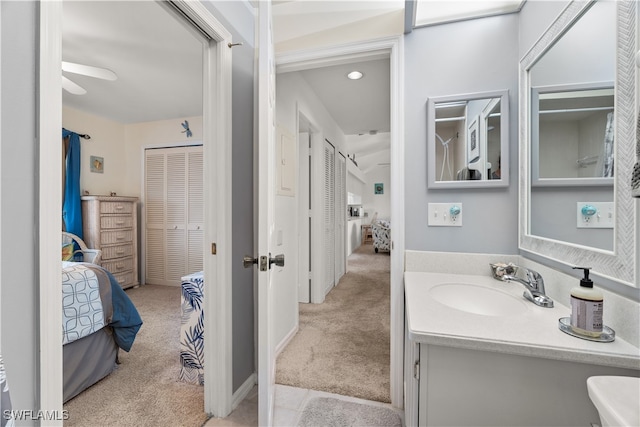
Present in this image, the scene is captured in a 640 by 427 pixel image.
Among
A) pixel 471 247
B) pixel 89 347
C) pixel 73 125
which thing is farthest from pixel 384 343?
pixel 73 125

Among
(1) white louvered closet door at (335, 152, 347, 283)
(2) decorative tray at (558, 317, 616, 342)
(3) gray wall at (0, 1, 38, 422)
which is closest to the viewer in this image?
(3) gray wall at (0, 1, 38, 422)

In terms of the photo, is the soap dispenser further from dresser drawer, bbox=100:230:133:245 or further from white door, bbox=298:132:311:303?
Answer: dresser drawer, bbox=100:230:133:245

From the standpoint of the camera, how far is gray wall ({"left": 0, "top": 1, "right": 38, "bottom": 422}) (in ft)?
2.12

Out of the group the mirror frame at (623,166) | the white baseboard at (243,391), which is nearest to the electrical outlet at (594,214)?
the mirror frame at (623,166)

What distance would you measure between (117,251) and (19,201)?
3.70m

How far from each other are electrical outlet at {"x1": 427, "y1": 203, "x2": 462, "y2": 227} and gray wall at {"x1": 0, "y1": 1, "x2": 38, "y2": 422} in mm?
1590

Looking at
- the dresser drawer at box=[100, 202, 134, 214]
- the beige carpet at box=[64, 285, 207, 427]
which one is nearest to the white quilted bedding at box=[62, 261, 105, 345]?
the beige carpet at box=[64, 285, 207, 427]

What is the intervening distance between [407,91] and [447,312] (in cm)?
122

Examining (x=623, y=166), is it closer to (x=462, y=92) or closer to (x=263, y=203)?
(x=462, y=92)

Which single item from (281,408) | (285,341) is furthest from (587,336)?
(285,341)

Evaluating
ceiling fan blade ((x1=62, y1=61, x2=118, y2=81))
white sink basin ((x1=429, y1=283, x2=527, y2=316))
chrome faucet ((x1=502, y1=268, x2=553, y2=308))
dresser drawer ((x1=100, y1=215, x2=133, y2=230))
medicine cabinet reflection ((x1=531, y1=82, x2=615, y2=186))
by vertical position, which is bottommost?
white sink basin ((x1=429, y1=283, x2=527, y2=316))

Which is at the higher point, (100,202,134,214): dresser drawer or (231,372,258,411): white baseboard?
(100,202,134,214): dresser drawer

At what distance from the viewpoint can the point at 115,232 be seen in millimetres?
3709

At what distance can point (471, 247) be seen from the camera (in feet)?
4.90
